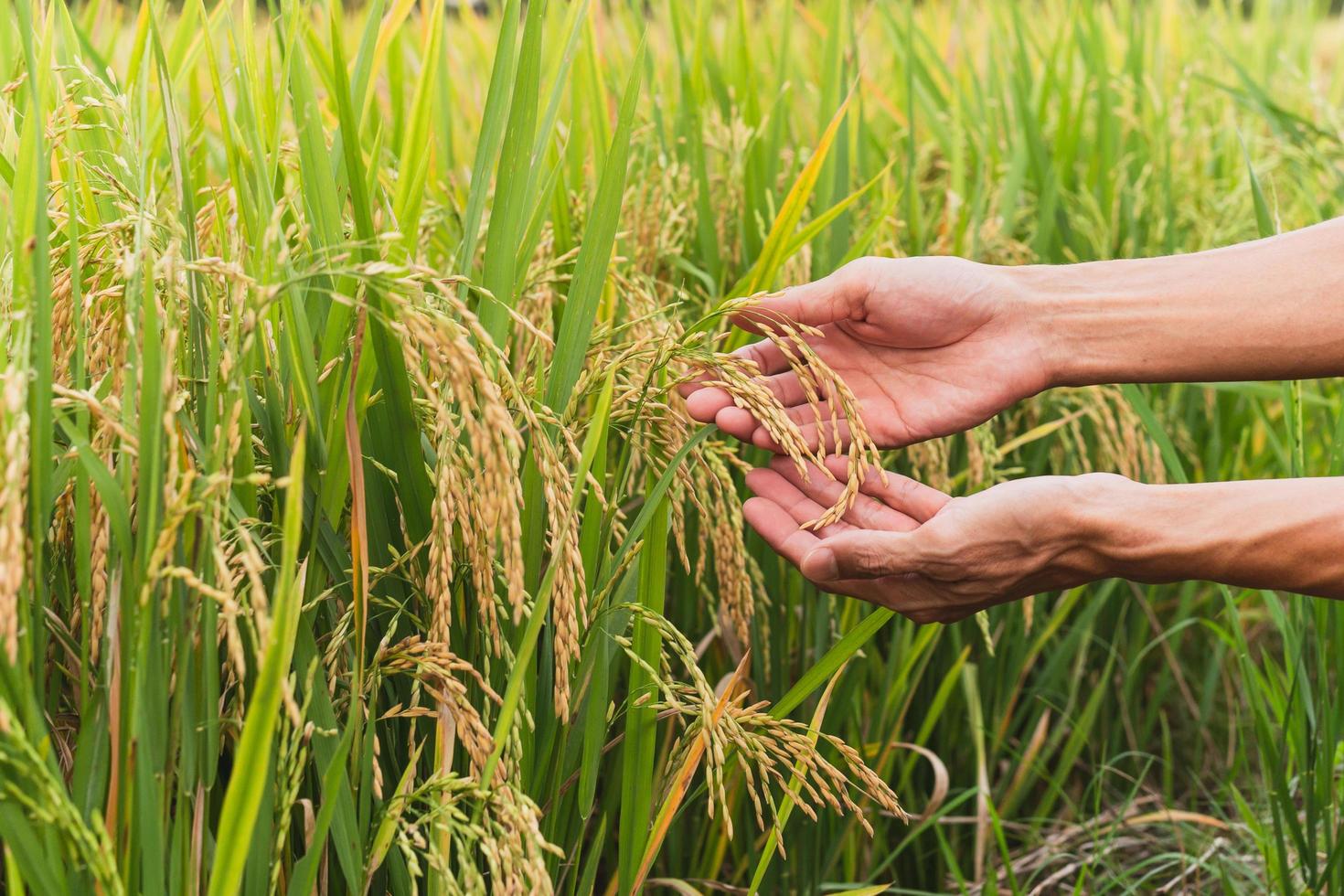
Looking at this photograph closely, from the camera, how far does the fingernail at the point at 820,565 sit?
1320 mm

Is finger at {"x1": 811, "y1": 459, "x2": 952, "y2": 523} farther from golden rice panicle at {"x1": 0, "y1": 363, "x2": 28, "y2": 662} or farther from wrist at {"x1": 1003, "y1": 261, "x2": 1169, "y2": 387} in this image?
golden rice panicle at {"x1": 0, "y1": 363, "x2": 28, "y2": 662}

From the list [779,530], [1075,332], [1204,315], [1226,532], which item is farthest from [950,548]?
[1204,315]

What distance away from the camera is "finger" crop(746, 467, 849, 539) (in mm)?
1431

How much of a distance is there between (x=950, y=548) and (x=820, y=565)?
15cm

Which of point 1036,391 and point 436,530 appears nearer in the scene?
point 436,530

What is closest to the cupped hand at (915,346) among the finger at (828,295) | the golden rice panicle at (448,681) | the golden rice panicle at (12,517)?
the finger at (828,295)

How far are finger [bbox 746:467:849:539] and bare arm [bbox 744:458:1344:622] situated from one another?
37 millimetres

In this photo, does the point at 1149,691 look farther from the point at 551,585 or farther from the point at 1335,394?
the point at 551,585

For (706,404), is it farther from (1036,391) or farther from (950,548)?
(1036,391)

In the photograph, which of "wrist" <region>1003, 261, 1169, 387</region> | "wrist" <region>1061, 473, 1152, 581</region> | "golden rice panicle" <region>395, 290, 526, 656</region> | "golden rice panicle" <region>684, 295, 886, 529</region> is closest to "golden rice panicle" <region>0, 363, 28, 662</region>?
"golden rice panicle" <region>395, 290, 526, 656</region>

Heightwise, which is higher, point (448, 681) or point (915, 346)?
point (915, 346)

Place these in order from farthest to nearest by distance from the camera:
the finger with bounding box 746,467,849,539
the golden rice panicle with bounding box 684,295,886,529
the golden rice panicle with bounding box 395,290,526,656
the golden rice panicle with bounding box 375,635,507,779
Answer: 1. the finger with bounding box 746,467,849,539
2. the golden rice panicle with bounding box 684,295,886,529
3. the golden rice panicle with bounding box 375,635,507,779
4. the golden rice panicle with bounding box 395,290,526,656

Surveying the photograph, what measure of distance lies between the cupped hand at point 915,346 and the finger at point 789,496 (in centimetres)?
7

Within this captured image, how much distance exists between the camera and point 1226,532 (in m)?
1.32
